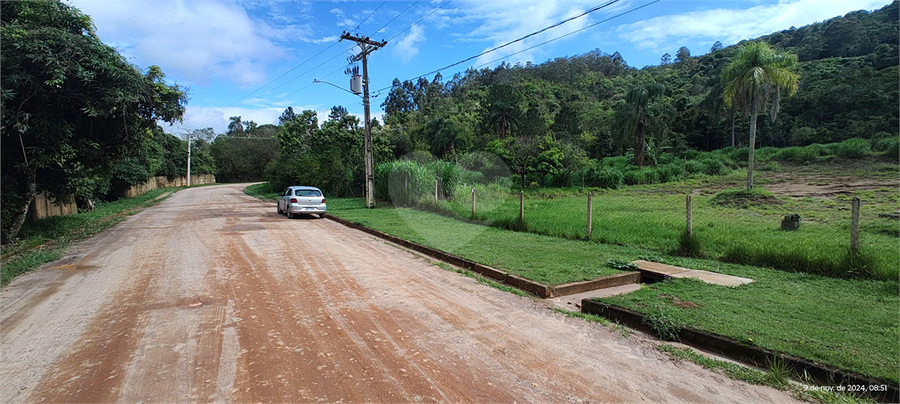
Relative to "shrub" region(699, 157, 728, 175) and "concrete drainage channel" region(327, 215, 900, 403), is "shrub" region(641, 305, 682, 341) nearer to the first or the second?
"concrete drainage channel" region(327, 215, 900, 403)

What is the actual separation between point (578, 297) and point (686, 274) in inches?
80.1

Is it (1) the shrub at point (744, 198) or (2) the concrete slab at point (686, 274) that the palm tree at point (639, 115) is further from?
(2) the concrete slab at point (686, 274)

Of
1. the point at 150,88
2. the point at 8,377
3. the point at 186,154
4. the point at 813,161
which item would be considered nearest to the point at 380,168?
the point at 150,88

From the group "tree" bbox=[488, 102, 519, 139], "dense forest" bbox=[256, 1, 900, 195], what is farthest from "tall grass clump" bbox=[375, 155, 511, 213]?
"tree" bbox=[488, 102, 519, 139]

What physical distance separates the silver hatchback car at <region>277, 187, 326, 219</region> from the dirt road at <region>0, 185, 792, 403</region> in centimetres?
1003

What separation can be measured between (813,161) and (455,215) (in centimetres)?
4172

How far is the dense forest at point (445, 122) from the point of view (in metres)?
10.2

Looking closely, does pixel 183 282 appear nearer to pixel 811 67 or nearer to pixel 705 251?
pixel 705 251

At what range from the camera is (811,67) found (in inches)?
2386

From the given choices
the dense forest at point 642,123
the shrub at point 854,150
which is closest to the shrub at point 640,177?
the dense forest at point 642,123

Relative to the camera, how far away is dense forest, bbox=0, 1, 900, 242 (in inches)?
402

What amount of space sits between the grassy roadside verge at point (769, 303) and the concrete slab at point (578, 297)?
32 centimetres

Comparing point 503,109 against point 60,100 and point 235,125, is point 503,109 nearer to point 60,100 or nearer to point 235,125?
point 60,100

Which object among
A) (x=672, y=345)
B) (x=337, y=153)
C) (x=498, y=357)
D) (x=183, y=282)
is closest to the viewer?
(x=498, y=357)
